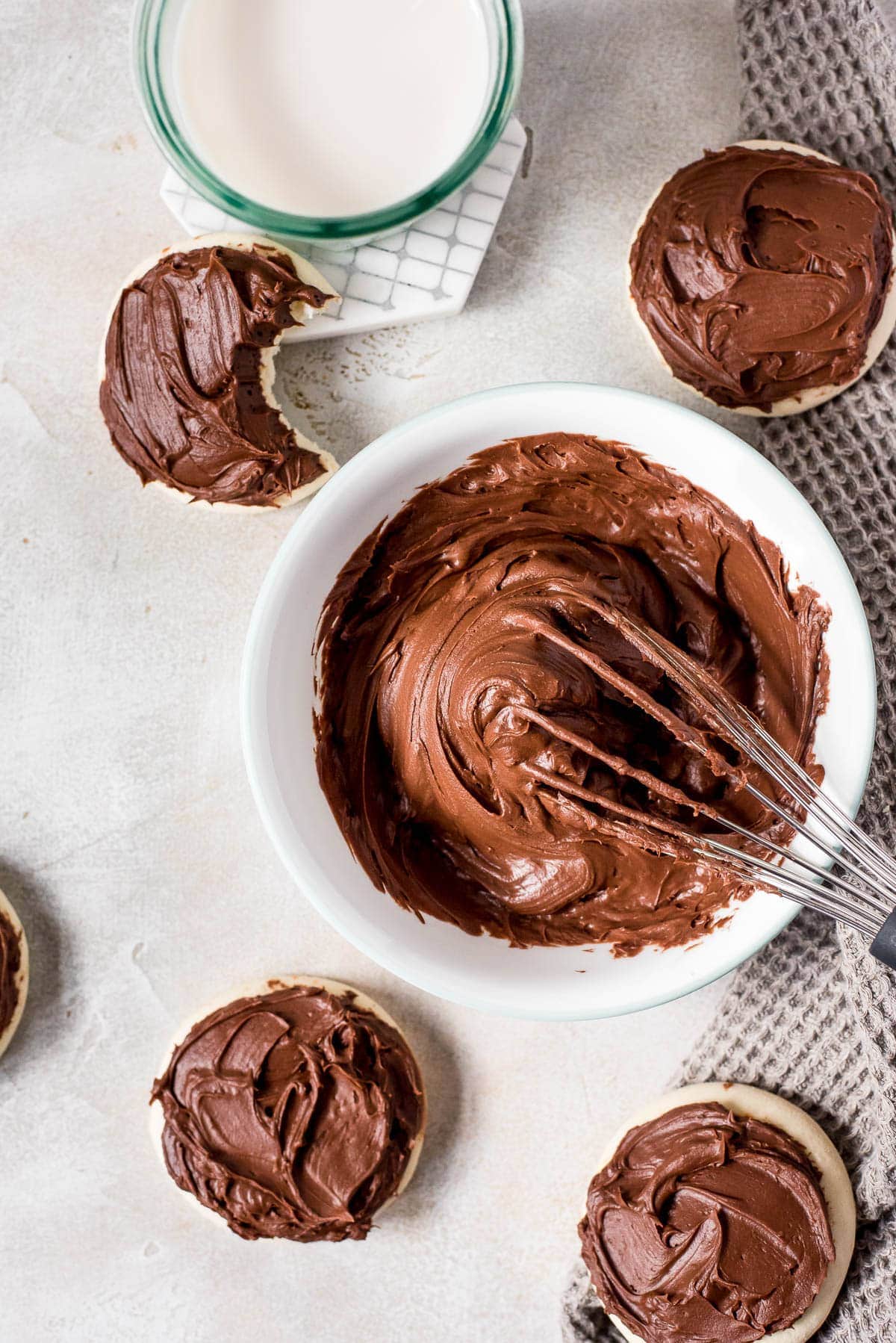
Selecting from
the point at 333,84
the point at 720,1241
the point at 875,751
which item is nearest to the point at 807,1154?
the point at 720,1241

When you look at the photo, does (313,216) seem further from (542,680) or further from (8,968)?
(8,968)

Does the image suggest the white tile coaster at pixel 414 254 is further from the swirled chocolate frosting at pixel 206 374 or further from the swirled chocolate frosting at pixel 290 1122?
the swirled chocolate frosting at pixel 290 1122

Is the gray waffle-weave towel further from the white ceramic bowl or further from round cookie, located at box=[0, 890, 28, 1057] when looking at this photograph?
round cookie, located at box=[0, 890, 28, 1057]

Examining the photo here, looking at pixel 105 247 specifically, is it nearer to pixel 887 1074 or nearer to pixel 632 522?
pixel 632 522

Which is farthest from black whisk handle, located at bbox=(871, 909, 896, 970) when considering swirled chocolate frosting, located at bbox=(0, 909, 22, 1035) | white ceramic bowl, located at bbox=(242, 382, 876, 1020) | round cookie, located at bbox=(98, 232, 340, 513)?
swirled chocolate frosting, located at bbox=(0, 909, 22, 1035)

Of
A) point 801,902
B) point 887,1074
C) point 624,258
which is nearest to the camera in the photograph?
point 801,902

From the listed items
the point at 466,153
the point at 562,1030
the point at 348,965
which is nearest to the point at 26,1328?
the point at 348,965

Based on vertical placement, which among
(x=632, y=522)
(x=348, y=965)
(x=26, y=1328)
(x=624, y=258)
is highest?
(x=624, y=258)
